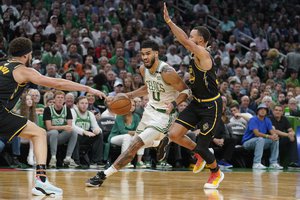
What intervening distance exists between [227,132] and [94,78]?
3197 millimetres

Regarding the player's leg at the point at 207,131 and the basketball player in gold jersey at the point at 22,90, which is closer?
the basketball player in gold jersey at the point at 22,90

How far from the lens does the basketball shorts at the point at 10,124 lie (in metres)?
7.83

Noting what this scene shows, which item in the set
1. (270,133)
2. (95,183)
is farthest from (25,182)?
(270,133)

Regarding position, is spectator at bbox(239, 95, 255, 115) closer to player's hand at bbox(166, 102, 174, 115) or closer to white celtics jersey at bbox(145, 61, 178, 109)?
white celtics jersey at bbox(145, 61, 178, 109)

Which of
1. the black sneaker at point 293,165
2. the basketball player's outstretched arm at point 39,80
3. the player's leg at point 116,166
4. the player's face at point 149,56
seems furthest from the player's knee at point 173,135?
the black sneaker at point 293,165

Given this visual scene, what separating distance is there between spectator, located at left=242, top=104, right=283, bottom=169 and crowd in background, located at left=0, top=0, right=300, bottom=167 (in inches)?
13.6

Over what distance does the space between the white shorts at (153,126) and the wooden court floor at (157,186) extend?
0.64 metres

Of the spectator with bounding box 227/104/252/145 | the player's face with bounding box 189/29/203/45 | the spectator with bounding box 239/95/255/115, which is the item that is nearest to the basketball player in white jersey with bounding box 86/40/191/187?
the player's face with bounding box 189/29/203/45

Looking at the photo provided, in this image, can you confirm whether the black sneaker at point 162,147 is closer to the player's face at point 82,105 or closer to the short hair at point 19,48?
the short hair at point 19,48

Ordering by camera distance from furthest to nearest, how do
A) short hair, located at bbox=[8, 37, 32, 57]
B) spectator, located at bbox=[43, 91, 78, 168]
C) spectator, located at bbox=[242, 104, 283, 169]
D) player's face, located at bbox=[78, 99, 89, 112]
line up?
spectator, located at bbox=[242, 104, 283, 169] < player's face, located at bbox=[78, 99, 89, 112] < spectator, located at bbox=[43, 91, 78, 168] < short hair, located at bbox=[8, 37, 32, 57]

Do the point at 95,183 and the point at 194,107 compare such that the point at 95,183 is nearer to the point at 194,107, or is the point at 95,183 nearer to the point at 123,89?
the point at 194,107

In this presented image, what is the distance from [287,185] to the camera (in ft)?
32.6

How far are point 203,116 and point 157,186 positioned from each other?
3.71ft

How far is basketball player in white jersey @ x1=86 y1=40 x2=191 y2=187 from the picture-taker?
9.06 metres
